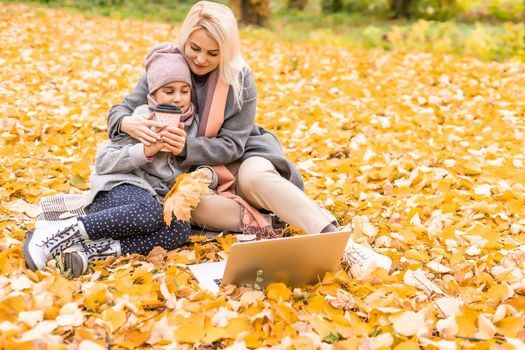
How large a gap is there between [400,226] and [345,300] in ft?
3.03

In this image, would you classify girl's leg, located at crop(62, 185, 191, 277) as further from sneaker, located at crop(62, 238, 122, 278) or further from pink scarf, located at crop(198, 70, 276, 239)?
pink scarf, located at crop(198, 70, 276, 239)

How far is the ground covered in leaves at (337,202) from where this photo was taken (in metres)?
1.75

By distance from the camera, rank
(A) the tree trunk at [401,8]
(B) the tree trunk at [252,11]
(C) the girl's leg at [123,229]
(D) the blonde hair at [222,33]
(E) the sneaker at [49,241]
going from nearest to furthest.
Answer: (E) the sneaker at [49,241] → (C) the girl's leg at [123,229] → (D) the blonde hair at [222,33] → (B) the tree trunk at [252,11] → (A) the tree trunk at [401,8]

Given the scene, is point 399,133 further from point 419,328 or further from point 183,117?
point 419,328

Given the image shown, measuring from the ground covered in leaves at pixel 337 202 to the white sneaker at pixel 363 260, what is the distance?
0.05 m

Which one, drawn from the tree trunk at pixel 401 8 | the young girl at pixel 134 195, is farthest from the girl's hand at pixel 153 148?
the tree trunk at pixel 401 8

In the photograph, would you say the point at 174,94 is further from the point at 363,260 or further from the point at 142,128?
the point at 363,260

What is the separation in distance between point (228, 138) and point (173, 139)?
291 mm

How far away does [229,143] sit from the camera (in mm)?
2543

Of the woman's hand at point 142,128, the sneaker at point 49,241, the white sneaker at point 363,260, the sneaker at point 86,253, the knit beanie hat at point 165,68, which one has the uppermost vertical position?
the knit beanie hat at point 165,68

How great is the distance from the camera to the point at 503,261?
2.33m

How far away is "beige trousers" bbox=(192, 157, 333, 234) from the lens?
91.7 inches

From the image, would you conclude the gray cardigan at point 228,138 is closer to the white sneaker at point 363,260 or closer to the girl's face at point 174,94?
the girl's face at point 174,94

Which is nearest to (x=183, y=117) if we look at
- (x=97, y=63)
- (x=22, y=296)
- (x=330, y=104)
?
(x=22, y=296)
